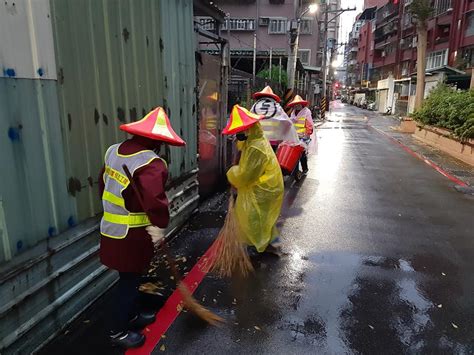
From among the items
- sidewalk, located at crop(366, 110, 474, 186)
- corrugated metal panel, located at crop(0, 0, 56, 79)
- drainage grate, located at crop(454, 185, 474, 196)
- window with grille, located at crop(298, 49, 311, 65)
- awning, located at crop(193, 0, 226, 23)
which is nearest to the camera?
corrugated metal panel, located at crop(0, 0, 56, 79)

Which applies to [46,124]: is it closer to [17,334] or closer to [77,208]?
[77,208]

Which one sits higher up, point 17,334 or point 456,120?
point 456,120

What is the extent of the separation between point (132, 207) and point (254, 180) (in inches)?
67.3

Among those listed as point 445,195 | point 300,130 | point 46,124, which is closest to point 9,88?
point 46,124

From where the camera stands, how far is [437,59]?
36281mm

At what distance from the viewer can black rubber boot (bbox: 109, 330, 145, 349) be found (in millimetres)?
2752

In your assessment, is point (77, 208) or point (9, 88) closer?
point (9, 88)

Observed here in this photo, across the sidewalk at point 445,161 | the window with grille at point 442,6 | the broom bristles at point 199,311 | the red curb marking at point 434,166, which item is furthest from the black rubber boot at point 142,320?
the window with grille at point 442,6

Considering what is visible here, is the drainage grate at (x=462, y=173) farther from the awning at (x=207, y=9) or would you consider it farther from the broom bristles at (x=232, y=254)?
the broom bristles at (x=232, y=254)

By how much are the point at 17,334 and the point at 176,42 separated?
3.63m

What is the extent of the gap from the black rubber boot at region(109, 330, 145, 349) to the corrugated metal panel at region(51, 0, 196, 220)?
0.98 metres

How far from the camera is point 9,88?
7.62 feet

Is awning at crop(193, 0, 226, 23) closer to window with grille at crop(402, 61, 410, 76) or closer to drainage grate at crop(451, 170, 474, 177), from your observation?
drainage grate at crop(451, 170, 474, 177)

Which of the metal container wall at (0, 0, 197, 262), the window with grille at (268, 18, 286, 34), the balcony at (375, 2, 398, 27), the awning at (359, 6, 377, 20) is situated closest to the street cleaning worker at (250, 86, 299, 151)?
the metal container wall at (0, 0, 197, 262)
